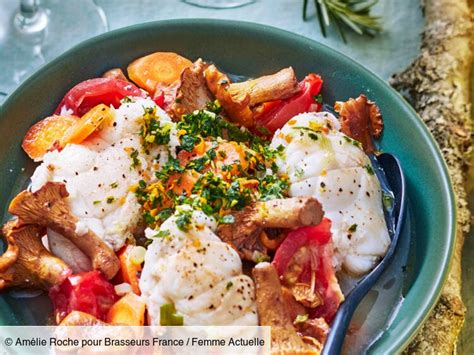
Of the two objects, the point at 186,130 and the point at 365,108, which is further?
the point at 365,108

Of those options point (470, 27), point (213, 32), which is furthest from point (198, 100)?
point (470, 27)

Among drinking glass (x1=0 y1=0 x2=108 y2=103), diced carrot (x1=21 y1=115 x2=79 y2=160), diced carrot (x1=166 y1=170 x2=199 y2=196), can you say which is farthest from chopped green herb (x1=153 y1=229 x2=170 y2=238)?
drinking glass (x1=0 y1=0 x2=108 y2=103)

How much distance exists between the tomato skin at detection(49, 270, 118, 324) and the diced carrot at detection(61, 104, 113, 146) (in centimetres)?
57

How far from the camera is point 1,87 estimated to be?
4.38 metres

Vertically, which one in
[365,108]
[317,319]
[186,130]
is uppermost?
[186,130]

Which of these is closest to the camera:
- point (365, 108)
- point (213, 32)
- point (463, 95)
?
point (365, 108)

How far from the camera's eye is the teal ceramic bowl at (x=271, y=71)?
2.91 m

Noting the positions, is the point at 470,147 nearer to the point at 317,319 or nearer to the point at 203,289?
the point at 317,319

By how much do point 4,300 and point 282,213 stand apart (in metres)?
1.11

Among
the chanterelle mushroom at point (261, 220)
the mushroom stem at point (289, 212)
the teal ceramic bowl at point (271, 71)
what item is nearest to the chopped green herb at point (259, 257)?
the chanterelle mushroom at point (261, 220)

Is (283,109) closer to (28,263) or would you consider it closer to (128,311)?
(128,311)

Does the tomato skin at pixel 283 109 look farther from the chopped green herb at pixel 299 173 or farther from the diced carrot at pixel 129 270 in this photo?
the diced carrot at pixel 129 270

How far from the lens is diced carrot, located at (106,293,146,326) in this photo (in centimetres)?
271

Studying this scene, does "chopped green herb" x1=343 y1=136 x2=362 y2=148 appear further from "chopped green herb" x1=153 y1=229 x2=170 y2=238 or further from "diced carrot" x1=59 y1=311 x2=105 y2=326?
"diced carrot" x1=59 y1=311 x2=105 y2=326
